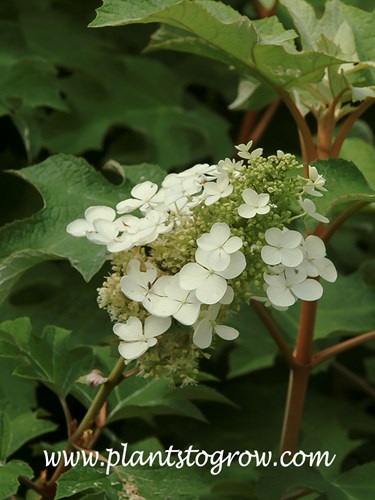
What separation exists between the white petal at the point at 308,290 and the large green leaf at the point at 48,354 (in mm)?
426

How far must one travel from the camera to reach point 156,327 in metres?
1.18

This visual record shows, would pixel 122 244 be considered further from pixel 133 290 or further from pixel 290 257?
pixel 290 257

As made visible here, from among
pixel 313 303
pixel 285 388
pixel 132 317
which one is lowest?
Answer: pixel 285 388

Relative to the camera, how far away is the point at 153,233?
3.96 feet

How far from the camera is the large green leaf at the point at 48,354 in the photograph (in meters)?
1.45

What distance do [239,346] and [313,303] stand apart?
513 millimetres

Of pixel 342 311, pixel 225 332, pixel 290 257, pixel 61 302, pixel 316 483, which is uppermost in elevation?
pixel 290 257

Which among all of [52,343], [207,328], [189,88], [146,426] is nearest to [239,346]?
[146,426]

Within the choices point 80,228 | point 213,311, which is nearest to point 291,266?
point 213,311

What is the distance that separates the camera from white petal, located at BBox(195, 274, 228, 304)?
1.14 metres

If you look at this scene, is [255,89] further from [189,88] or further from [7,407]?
[189,88]

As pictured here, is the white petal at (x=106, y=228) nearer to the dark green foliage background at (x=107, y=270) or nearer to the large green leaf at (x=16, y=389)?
the dark green foliage background at (x=107, y=270)

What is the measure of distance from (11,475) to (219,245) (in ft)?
1.56

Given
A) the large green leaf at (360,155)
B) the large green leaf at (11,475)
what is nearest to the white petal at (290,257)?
the large green leaf at (11,475)
